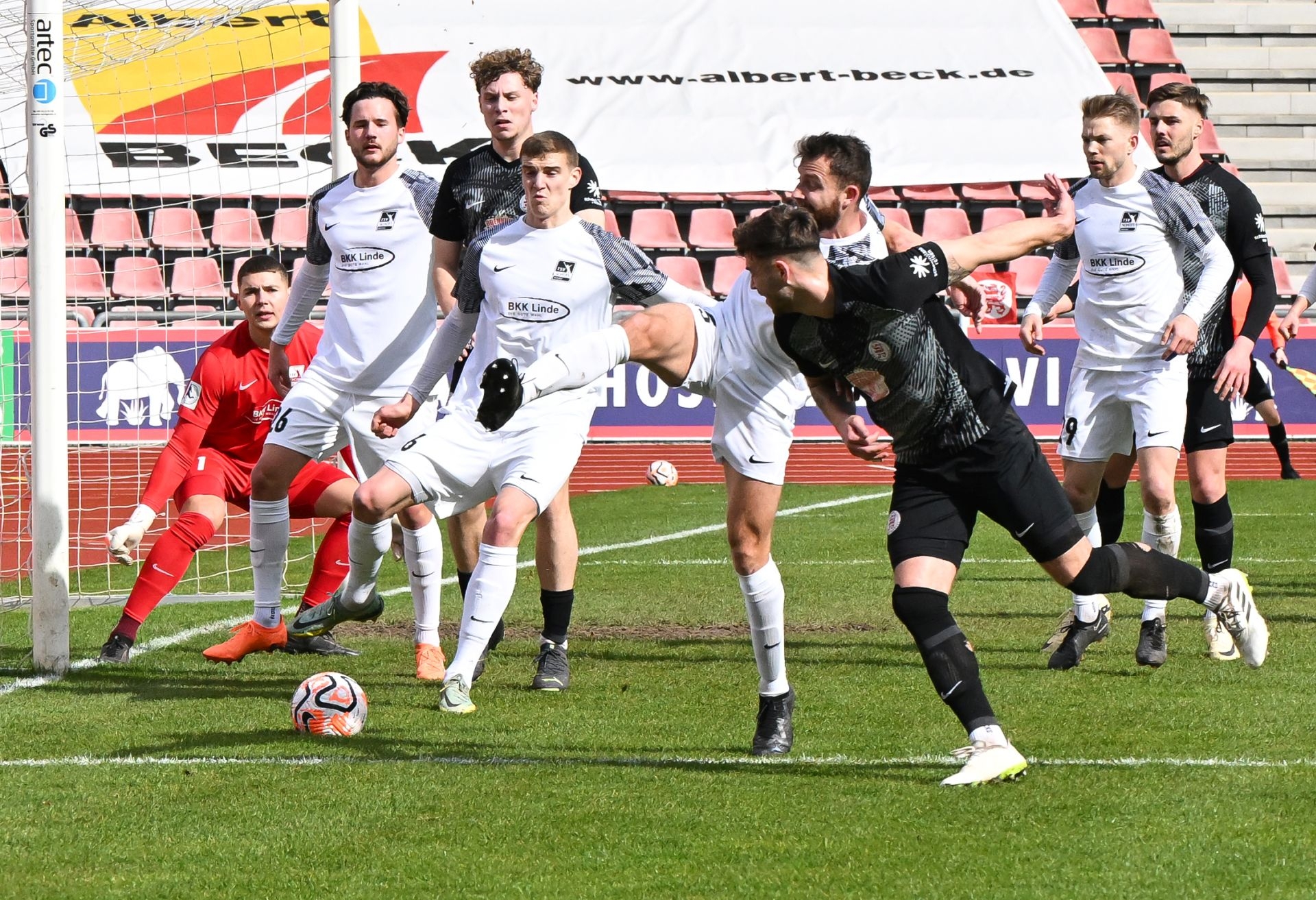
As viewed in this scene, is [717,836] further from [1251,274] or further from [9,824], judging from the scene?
[1251,274]

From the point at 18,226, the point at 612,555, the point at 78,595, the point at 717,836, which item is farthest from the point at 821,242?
the point at 18,226

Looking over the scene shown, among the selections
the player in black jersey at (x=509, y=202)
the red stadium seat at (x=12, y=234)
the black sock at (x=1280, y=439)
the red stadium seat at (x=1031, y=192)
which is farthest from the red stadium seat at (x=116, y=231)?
the player in black jersey at (x=509, y=202)

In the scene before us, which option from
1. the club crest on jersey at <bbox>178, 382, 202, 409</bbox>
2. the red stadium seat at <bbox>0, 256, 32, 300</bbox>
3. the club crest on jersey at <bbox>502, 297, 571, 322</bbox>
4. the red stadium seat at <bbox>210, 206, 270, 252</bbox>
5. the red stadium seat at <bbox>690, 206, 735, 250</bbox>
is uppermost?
the red stadium seat at <bbox>690, 206, 735, 250</bbox>

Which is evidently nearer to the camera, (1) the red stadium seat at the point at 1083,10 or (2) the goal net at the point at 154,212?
(2) the goal net at the point at 154,212

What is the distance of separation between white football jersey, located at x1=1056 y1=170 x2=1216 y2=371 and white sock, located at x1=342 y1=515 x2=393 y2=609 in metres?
3.10

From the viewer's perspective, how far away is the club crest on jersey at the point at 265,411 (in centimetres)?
784

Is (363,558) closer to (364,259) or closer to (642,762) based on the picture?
(364,259)

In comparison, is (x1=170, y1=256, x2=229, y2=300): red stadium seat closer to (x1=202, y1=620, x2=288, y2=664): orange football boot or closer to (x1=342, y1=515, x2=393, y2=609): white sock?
(x1=202, y1=620, x2=288, y2=664): orange football boot

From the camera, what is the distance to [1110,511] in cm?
741

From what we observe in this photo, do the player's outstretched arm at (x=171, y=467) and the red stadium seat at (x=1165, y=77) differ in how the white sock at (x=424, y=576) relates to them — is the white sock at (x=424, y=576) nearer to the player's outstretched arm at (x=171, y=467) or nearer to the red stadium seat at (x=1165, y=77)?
the player's outstretched arm at (x=171, y=467)

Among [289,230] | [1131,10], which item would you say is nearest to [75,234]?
[289,230]

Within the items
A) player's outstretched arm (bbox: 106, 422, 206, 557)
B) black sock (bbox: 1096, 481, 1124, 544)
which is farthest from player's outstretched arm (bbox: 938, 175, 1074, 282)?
→ player's outstretched arm (bbox: 106, 422, 206, 557)

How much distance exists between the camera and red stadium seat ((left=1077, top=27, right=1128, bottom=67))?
2255cm

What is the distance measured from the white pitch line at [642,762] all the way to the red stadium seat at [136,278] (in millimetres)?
13952
